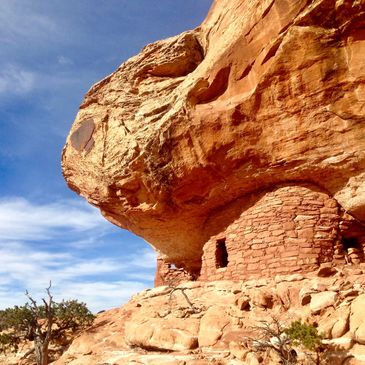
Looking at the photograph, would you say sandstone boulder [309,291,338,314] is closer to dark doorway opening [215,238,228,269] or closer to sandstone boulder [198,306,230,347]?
sandstone boulder [198,306,230,347]

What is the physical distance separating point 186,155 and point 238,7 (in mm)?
3611

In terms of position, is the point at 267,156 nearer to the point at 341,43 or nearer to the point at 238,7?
the point at 341,43

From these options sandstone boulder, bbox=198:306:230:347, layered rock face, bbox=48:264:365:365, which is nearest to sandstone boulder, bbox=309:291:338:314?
layered rock face, bbox=48:264:365:365

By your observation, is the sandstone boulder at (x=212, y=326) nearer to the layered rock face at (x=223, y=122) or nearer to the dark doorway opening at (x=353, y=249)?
the dark doorway opening at (x=353, y=249)

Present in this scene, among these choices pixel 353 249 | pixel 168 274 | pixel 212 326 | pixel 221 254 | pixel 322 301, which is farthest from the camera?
pixel 168 274

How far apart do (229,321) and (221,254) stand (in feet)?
11.0

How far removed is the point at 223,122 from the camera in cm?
905

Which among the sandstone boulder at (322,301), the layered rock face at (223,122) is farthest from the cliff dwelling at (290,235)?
the sandstone boulder at (322,301)

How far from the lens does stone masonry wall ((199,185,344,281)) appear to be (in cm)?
838

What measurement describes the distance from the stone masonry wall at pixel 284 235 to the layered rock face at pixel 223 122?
36cm

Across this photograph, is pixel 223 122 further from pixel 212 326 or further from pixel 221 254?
pixel 212 326

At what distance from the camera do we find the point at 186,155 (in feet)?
32.2

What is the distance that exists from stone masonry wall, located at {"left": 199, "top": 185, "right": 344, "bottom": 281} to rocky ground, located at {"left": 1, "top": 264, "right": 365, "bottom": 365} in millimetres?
456

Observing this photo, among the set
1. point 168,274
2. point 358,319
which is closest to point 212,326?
point 358,319
